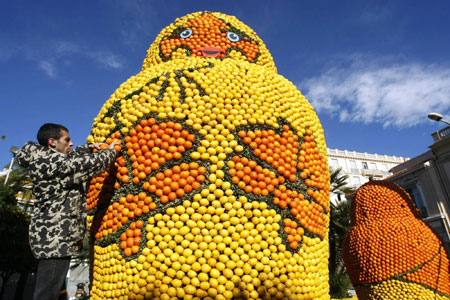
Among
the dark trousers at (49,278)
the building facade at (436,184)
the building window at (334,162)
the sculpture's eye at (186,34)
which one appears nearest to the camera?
the dark trousers at (49,278)

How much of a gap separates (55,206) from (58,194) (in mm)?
103

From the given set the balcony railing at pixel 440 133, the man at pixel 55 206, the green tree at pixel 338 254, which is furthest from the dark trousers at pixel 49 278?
the balcony railing at pixel 440 133

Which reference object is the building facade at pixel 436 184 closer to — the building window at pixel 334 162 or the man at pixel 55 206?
the man at pixel 55 206

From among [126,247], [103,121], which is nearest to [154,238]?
[126,247]

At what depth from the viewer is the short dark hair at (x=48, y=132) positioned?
273cm

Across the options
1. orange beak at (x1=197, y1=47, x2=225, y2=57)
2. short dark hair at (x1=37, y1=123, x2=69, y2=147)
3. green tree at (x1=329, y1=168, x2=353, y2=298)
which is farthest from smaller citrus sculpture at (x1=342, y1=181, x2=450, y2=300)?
green tree at (x1=329, y1=168, x2=353, y2=298)

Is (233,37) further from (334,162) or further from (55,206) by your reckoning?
(334,162)

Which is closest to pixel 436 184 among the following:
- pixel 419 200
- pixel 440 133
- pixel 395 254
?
pixel 419 200

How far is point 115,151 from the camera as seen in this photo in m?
2.63

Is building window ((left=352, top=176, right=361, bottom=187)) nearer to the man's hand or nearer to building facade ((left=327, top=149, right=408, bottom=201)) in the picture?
building facade ((left=327, top=149, right=408, bottom=201))

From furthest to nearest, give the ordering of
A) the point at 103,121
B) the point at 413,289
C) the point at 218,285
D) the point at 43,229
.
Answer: the point at 413,289
the point at 103,121
the point at 43,229
the point at 218,285

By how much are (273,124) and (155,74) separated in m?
1.38

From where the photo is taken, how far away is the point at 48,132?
275 cm

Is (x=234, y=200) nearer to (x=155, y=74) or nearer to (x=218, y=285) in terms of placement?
(x=218, y=285)
